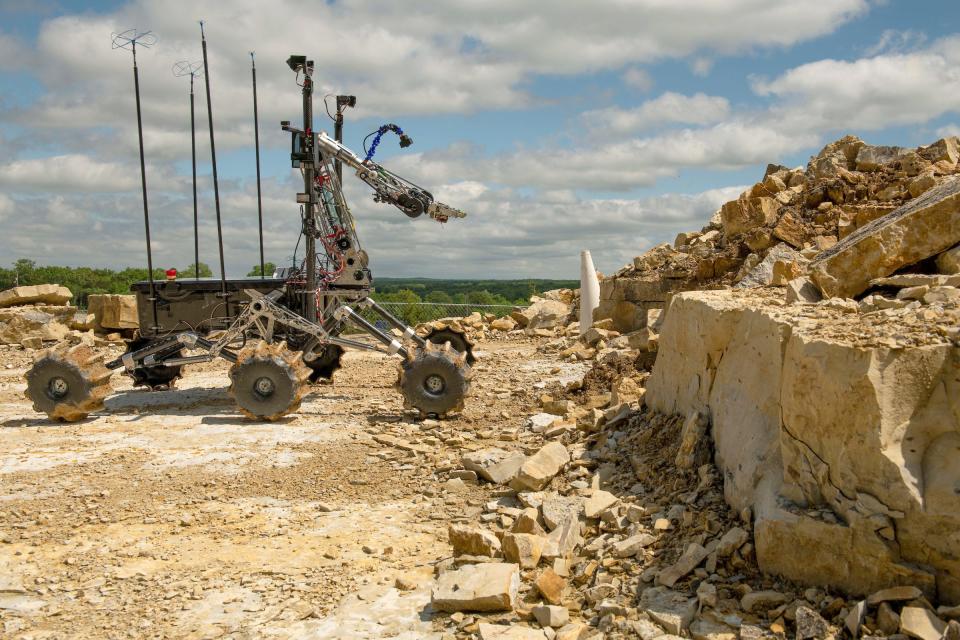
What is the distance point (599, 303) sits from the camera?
643 inches

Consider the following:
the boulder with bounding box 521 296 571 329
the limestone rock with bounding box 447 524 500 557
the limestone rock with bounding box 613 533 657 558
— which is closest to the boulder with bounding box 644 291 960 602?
the limestone rock with bounding box 613 533 657 558

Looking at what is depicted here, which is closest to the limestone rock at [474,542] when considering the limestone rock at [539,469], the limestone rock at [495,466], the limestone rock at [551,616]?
the limestone rock at [551,616]

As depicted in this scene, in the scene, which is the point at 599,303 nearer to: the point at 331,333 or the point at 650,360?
the point at 650,360

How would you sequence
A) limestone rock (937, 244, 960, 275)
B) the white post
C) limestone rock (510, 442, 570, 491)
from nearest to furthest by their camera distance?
limestone rock (937, 244, 960, 275) → limestone rock (510, 442, 570, 491) → the white post

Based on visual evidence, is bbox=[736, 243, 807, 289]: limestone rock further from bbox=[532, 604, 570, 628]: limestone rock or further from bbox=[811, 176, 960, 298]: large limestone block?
bbox=[532, 604, 570, 628]: limestone rock

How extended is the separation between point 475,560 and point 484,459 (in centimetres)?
236

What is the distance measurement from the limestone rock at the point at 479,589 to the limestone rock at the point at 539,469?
1.68 metres

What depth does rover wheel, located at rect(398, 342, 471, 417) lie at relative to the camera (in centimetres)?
943

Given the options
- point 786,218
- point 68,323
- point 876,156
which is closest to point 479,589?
point 786,218

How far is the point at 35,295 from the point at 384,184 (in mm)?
13660

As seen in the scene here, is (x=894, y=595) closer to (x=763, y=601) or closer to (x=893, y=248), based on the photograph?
(x=763, y=601)

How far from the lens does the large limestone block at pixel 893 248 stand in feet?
20.7

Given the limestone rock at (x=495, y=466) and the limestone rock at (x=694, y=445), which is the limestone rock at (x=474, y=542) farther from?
the limestone rock at (x=694, y=445)

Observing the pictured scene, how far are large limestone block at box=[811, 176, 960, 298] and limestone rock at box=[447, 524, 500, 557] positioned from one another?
127 inches
